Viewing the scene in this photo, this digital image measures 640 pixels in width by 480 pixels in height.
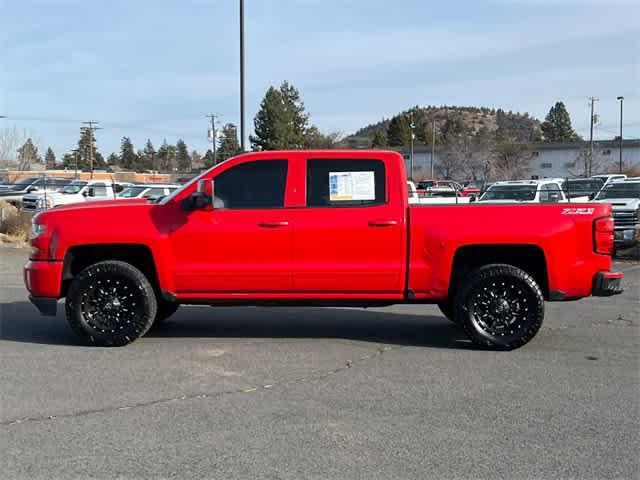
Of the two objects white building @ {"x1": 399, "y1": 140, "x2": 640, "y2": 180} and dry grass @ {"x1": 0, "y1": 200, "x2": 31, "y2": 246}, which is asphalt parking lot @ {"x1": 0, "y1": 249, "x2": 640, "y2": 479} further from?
white building @ {"x1": 399, "y1": 140, "x2": 640, "y2": 180}

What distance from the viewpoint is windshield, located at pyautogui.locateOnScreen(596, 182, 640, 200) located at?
2088cm

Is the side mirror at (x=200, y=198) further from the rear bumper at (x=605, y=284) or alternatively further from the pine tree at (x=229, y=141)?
the pine tree at (x=229, y=141)

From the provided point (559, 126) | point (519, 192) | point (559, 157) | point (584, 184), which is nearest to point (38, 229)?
point (519, 192)

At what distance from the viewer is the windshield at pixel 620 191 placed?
68.5ft

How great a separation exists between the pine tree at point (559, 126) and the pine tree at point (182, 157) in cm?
6851

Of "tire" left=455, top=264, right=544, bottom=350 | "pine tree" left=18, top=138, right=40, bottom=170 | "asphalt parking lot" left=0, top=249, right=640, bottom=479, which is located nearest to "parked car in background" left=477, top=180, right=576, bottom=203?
"asphalt parking lot" left=0, top=249, right=640, bottom=479

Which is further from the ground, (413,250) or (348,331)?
(413,250)

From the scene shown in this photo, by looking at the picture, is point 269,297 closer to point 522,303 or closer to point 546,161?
point 522,303

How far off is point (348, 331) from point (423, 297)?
1.32m

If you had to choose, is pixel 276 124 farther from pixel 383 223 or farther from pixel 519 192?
pixel 383 223

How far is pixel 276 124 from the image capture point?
6444 cm

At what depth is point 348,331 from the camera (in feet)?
27.0

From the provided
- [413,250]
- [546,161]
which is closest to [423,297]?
[413,250]

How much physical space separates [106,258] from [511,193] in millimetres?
16344
